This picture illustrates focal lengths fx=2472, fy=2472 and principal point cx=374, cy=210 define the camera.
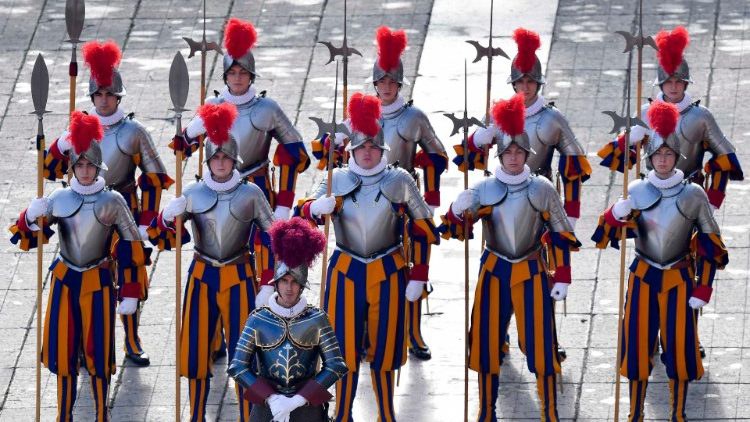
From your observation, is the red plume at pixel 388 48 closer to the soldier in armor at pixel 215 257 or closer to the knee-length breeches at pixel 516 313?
the soldier in armor at pixel 215 257

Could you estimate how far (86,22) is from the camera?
25656mm

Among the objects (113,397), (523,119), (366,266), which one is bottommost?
(113,397)

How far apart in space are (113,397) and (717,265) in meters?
4.61

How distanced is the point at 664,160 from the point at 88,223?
4069 millimetres

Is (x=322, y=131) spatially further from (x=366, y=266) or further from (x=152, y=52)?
(x=152, y=52)

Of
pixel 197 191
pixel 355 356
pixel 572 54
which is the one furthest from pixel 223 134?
pixel 572 54

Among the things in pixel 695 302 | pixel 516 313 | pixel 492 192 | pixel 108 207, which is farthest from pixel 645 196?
pixel 108 207

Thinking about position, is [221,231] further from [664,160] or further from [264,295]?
[664,160]

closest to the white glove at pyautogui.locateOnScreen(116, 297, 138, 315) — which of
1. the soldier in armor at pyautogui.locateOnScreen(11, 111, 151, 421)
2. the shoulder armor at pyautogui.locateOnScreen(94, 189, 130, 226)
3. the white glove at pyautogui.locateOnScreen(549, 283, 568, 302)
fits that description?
the soldier in armor at pyautogui.locateOnScreen(11, 111, 151, 421)

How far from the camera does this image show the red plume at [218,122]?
17.1 m

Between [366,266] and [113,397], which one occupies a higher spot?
[366,266]

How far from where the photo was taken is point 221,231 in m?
17.5

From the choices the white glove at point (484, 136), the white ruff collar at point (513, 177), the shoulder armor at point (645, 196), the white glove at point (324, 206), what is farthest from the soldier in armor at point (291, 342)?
the white glove at point (484, 136)

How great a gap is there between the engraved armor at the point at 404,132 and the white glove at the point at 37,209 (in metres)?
2.91
